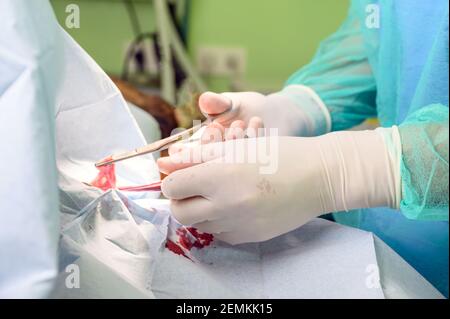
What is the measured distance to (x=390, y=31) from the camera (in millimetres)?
878

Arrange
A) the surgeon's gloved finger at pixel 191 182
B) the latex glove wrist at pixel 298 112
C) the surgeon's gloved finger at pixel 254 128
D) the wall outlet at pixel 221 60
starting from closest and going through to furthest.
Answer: the surgeon's gloved finger at pixel 191 182, the surgeon's gloved finger at pixel 254 128, the latex glove wrist at pixel 298 112, the wall outlet at pixel 221 60

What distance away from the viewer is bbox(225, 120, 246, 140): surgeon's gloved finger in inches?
28.4

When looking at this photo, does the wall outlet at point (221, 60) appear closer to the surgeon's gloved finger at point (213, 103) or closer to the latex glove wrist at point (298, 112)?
the latex glove wrist at point (298, 112)

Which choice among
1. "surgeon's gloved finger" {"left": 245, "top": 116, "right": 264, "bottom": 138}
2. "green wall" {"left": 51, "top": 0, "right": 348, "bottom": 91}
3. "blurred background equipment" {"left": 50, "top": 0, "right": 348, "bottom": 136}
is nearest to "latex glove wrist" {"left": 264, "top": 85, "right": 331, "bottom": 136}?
"surgeon's gloved finger" {"left": 245, "top": 116, "right": 264, "bottom": 138}

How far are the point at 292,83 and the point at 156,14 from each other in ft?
3.76

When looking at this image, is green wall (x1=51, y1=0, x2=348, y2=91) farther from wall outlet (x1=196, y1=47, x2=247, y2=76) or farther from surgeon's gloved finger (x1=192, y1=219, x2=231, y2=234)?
surgeon's gloved finger (x1=192, y1=219, x2=231, y2=234)

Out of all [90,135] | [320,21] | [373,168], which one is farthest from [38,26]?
[320,21]

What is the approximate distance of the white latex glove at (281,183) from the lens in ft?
2.12

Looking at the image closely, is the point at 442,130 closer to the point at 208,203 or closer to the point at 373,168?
the point at 373,168

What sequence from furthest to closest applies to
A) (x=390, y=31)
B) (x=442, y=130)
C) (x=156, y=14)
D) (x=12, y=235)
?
(x=156, y=14) → (x=390, y=31) → (x=442, y=130) → (x=12, y=235)

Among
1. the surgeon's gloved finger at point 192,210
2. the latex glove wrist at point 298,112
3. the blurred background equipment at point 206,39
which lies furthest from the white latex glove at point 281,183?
the blurred background equipment at point 206,39

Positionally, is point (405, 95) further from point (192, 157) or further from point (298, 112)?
point (192, 157)

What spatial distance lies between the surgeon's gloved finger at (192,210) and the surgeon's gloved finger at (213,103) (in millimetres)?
139
